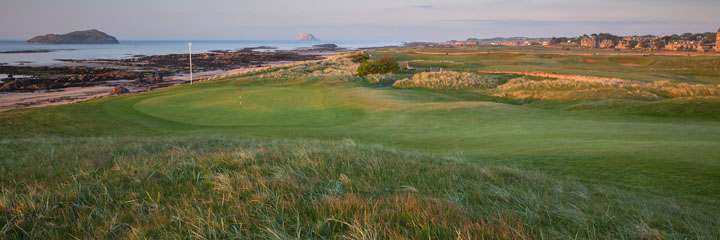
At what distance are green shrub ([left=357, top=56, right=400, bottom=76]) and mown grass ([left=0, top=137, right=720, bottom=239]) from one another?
154 feet

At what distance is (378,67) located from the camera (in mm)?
52688

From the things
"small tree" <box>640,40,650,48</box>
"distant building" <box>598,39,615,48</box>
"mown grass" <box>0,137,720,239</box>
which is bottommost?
"mown grass" <box>0,137,720,239</box>

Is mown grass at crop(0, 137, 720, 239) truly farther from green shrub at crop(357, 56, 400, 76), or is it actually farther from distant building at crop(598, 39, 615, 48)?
distant building at crop(598, 39, 615, 48)

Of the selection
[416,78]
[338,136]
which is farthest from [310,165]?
[416,78]

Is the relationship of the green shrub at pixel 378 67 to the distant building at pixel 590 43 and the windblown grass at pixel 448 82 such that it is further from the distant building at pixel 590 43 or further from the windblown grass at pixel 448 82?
the distant building at pixel 590 43

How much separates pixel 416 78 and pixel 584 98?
62.5ft

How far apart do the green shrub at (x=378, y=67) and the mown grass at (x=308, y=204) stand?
4686 cm

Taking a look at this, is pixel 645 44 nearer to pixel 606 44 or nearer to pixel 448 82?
pixel 606 44

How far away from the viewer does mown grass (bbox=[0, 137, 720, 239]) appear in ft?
7.92

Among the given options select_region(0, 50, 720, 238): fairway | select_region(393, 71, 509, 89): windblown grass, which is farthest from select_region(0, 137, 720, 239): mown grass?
select_region(393, 71, 509, 89): windblown grass

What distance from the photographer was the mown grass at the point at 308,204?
7.92ft

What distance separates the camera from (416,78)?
41.8m

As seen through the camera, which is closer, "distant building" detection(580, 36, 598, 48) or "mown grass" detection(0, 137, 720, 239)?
"mown grass" detection(0, 137, 720, 239)

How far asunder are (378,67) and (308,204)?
50607 millimetres
